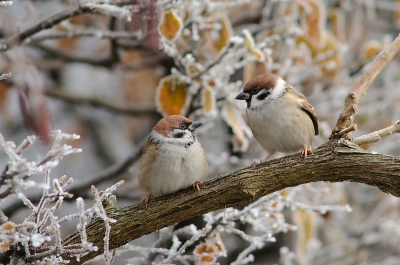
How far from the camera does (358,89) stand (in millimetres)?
2561

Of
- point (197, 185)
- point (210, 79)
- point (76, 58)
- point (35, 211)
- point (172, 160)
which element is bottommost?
point (35, 211)

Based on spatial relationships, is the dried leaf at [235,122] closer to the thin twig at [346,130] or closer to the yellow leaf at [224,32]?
the yellow leaf at [224,32]

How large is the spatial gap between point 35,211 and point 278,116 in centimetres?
178

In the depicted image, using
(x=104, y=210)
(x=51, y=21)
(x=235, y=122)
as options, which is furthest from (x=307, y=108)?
(x=104, y=210)

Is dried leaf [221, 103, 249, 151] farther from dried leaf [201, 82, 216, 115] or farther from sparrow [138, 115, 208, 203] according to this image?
sparrow [138, 115, 208, 203]

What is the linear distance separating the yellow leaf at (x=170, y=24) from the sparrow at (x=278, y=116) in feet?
2.09

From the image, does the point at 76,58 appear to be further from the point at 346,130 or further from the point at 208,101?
the point at 346,130

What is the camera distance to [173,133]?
3234 millimetres

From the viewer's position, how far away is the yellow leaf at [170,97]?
11.6ft

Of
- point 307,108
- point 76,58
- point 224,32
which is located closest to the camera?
point 307,108

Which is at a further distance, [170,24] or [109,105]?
[109,105]

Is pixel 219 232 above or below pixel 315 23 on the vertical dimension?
below

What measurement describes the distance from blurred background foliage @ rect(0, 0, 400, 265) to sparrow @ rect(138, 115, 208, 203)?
0.32 meters

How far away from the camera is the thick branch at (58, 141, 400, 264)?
226 cm
